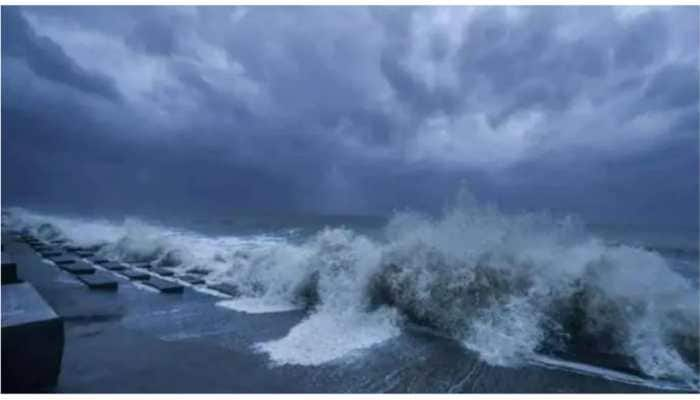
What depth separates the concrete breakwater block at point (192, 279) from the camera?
10.2m

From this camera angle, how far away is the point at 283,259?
1025cm

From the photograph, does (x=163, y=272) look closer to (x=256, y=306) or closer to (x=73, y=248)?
(x=256, y=306)

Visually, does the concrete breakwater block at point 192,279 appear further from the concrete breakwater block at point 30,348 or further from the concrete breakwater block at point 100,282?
the concrete breakwater block at point 30,348

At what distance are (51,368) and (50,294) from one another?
5.53m

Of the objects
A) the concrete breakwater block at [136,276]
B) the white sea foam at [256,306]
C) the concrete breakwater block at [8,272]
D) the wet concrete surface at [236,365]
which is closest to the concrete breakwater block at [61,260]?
the concrete breakwater block at [136,276]

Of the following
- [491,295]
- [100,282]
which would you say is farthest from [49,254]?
[491,295]

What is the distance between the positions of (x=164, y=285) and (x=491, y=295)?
24.9ft

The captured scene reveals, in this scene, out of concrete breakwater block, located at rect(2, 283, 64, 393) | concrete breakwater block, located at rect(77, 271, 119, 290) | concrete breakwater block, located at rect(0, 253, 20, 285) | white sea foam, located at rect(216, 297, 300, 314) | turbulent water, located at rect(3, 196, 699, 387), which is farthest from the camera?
concrete breakwater block, located at rect(77, 271, 119, 290)

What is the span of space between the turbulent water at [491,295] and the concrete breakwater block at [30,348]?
2.43m

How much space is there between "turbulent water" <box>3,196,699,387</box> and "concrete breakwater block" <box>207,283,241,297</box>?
0.17m

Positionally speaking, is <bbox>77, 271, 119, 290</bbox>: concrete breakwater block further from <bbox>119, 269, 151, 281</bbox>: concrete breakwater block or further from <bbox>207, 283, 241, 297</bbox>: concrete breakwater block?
<bbox>207, 283, 241, 297</bbox>: concrete breakwater block

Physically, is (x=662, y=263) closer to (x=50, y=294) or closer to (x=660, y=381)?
(x=660, y=381)

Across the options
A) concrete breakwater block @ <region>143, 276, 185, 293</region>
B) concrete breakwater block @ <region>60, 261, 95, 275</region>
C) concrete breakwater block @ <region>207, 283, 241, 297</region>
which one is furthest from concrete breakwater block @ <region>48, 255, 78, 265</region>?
concrete breakwater block @ <region>207, 283, 241, 297</region>

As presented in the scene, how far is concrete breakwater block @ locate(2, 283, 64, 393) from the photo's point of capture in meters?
3.47
